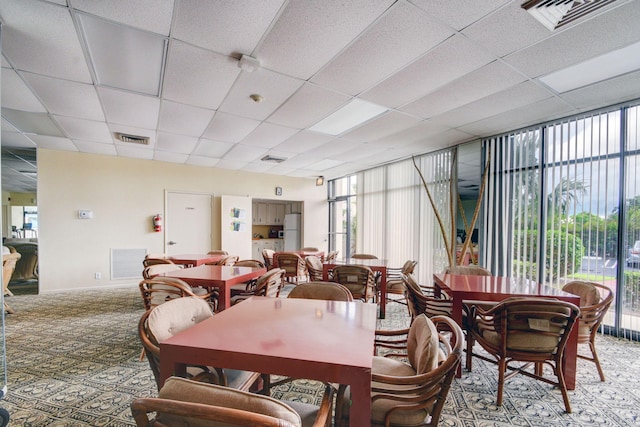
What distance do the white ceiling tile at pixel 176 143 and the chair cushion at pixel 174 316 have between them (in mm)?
3820

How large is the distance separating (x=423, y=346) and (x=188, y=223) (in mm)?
6694

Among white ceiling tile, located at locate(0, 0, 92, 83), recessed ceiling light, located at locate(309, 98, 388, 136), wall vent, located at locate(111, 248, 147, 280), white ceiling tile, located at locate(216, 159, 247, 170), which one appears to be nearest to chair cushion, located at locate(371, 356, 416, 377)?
recessed ceiling light, located at locate(309, 98, 388, 136)

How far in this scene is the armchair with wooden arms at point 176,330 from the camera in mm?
1418

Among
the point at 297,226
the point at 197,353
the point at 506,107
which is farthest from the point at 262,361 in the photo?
the point at 297,226

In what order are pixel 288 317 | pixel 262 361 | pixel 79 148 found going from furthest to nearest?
1. pixel 79 148
2. pixel 288 317
3. pixel 262 361

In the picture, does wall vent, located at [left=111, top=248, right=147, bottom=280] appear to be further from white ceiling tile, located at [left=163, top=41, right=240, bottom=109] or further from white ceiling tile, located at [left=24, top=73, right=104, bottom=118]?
white ceiling tile, located at [left=163, top=41, right=240, bottom=109]

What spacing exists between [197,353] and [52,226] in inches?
256

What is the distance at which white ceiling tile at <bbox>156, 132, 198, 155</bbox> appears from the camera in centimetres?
478

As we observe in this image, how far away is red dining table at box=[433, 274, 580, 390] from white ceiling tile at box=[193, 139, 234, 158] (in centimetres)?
431

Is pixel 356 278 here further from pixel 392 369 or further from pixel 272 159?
pixel 272 159

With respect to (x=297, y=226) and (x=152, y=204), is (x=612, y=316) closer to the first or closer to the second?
(x=297, y=226)

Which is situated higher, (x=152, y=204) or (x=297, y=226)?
(x=152, y=204)

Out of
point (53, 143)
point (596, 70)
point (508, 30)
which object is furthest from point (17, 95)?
point (596, 70)

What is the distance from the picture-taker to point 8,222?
9539mm
